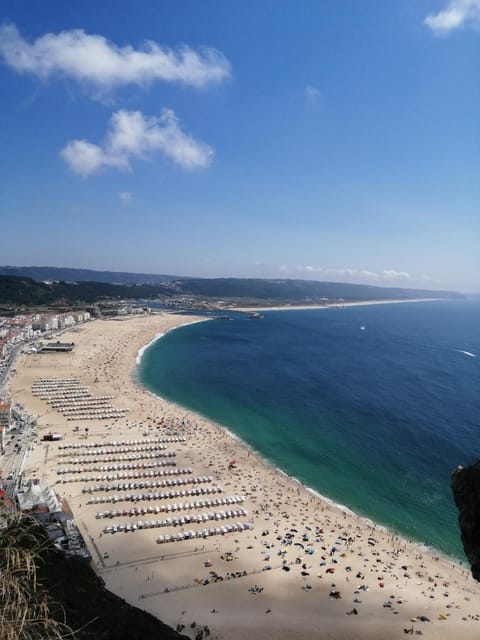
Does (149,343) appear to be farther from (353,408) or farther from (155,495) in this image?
(155,495)

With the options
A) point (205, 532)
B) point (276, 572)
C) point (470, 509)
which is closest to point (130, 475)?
point (205, 532)

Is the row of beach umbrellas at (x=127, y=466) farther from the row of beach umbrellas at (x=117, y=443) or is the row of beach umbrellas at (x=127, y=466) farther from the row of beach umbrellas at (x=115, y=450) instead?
the row of beach umbrellas at (x=117, y=443)

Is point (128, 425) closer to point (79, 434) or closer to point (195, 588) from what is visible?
point (79, 434)

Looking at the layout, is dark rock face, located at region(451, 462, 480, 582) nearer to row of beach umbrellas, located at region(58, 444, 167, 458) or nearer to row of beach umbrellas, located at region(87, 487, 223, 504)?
row of beach umbrellas, located at region(87, 487, 223, 504)

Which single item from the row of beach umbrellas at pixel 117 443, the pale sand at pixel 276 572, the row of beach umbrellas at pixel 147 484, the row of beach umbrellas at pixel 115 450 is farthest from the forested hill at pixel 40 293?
the row of beach umbrellas at pixel 147 484

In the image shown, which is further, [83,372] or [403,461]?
[83,372]

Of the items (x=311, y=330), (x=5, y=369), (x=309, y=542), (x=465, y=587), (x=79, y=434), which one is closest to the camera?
(x=465, y=587)

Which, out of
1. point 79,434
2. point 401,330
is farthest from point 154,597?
point 401,330
